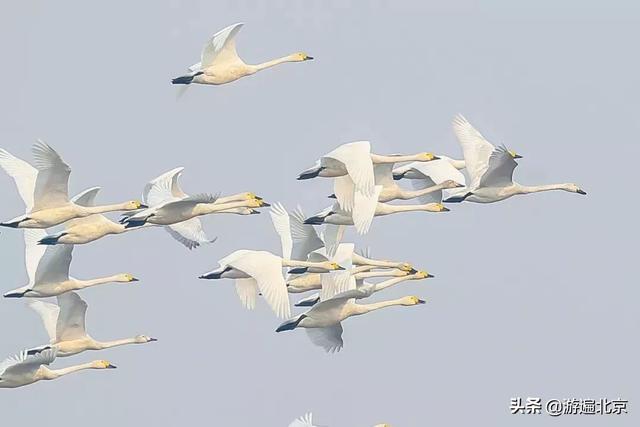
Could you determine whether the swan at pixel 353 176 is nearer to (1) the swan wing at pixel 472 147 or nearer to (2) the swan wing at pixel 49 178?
(1) the swan wing at pixel 472 147

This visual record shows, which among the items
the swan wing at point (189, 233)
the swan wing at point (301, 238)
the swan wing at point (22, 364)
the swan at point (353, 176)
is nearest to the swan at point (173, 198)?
the swan wing at point (189, 233)

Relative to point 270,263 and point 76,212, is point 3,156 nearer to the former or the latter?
Answer: point 76,212

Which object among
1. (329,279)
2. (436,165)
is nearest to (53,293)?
(329,279)

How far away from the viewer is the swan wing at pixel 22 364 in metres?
57.5

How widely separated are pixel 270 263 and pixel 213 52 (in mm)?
5579

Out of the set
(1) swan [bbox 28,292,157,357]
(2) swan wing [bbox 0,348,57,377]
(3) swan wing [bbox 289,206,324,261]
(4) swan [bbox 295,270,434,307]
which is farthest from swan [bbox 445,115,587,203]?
(2) swan wing [bbox 0,348,57,377]

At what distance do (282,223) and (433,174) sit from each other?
3.92 meters

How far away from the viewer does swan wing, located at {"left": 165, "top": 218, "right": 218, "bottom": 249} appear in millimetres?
63312

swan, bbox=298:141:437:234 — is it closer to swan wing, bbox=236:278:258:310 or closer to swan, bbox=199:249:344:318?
swan, bbox=199:249:344:318

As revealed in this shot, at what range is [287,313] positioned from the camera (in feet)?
177

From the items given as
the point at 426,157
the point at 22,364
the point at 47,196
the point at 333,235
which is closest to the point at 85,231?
the point at 47,196

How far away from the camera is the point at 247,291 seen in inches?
2345

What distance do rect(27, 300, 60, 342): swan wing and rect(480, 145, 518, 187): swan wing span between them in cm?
948

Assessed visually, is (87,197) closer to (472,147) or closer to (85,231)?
(85,231)
